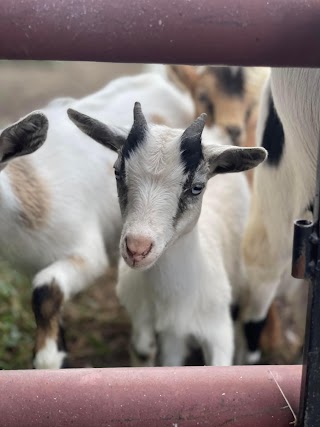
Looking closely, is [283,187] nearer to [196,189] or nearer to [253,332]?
[196,189]

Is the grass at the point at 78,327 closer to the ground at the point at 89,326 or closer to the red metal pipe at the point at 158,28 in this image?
the ground at the point at 89,326

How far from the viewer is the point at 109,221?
4121mm

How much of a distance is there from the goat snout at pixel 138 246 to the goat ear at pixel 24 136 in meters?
0.40

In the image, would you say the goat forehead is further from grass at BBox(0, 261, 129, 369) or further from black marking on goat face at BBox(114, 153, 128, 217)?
grass at BBox(0, 261, 129, 369)

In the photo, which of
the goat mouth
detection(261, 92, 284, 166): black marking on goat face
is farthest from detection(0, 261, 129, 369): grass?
the goat mouth

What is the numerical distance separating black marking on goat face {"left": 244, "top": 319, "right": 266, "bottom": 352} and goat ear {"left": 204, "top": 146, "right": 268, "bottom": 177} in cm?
143

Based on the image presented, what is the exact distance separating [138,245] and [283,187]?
96cm

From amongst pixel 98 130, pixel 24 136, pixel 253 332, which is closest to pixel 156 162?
pixel 98 130

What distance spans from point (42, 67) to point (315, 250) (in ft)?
23.1

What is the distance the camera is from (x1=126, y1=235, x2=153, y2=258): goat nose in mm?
2699

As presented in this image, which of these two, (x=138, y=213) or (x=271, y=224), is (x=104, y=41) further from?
(x=271, y=224)

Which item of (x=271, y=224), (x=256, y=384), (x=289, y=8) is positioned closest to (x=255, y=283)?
(x=271, y=224)

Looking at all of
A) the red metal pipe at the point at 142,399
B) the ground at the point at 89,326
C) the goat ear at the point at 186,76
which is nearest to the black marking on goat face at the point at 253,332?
the ground at the point at 89,326

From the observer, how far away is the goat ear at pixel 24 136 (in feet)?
8.32
